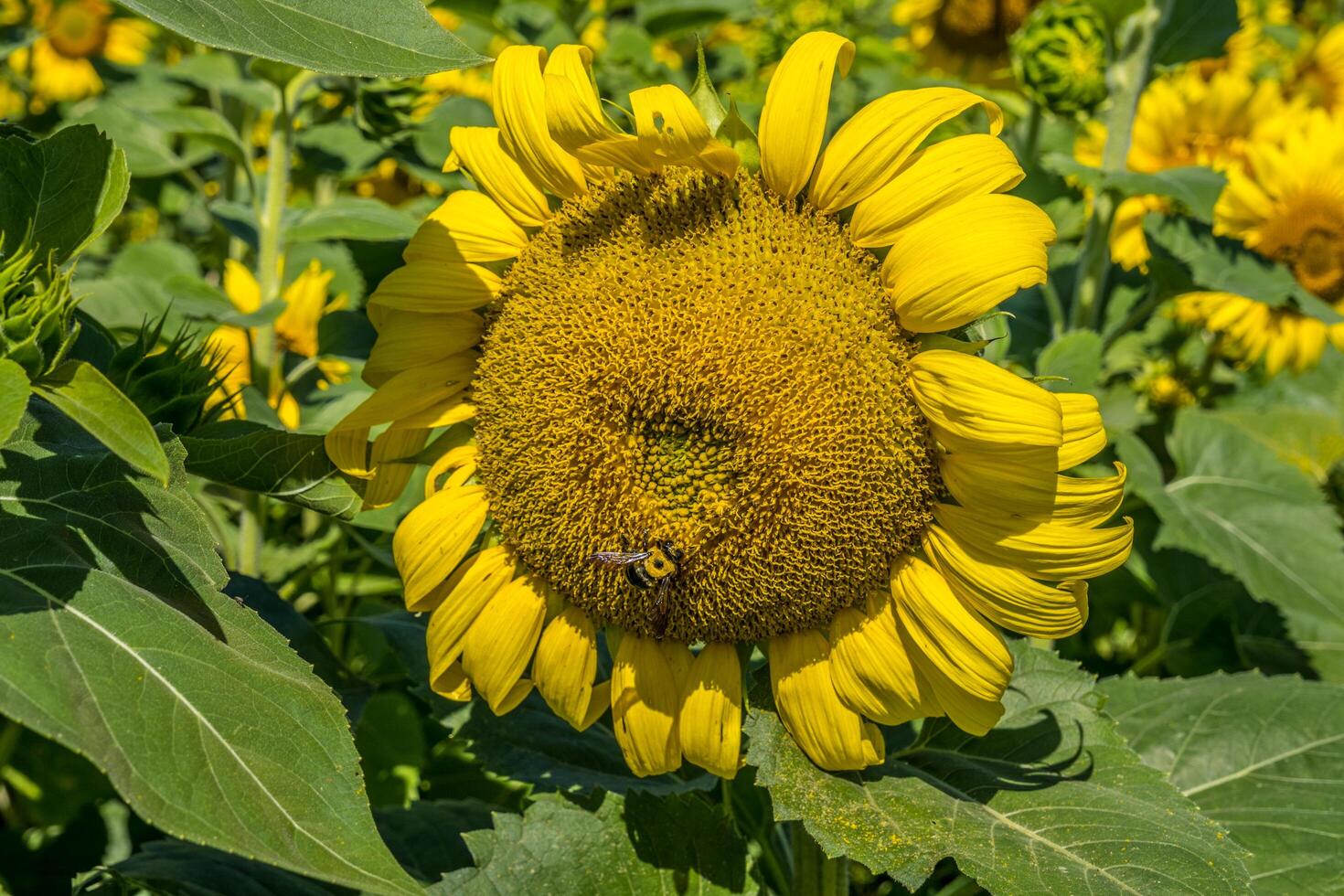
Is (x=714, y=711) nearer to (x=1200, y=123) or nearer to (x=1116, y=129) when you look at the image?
(x=1116, y=129)

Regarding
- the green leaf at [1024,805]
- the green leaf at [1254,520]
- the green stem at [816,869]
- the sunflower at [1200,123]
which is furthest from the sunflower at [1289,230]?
the green stem at [816,869]

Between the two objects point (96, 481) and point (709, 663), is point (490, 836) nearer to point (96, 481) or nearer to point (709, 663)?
point (709, 663)

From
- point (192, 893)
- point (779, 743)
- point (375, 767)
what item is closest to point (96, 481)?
point (192, 893)

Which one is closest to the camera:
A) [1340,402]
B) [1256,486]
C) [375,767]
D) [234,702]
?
[234,702]

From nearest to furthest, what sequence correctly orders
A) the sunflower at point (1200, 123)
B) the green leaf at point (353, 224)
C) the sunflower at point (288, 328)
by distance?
1. the green leaf at point (353, 224)
2. the sunflower at point (288, 328)
3. the sunflower at point (1200, 123)

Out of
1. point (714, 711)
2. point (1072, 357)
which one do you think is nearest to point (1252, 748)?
point (1072, 357)

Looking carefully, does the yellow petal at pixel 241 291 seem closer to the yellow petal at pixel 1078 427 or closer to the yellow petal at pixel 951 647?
the yellow petal at pixel 951 647
